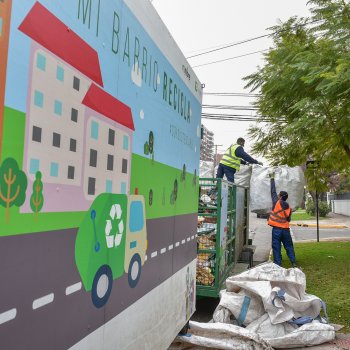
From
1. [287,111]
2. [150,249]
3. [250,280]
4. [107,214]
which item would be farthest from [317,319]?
[287,111]

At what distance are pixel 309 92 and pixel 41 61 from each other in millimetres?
8397

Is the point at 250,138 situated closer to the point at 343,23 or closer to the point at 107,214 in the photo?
the point at 343,23

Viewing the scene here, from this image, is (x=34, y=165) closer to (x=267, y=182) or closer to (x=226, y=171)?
(x=226, y=171)

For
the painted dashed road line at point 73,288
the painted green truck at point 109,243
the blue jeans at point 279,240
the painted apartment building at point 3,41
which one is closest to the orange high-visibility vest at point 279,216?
the blue jeans at point 279,240

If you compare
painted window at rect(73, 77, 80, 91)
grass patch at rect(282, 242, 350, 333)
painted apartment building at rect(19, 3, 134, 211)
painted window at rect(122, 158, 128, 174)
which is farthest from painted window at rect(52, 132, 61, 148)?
grass patch at rect(282, 242, 350, 333)

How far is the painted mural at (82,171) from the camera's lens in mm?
1243

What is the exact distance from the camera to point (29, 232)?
1.30m

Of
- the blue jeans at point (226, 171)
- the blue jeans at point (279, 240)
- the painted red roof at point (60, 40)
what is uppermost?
the blue jeans at point (226, 171)

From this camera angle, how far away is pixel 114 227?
193 cm

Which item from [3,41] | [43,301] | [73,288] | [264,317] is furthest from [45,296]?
[264,317]

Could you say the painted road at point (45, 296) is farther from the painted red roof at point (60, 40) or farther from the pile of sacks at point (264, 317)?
the pile of sacks at point (264, 317)

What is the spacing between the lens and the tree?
746 cm

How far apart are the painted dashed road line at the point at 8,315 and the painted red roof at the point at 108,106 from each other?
784mm

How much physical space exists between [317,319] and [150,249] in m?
Result: 3.85
